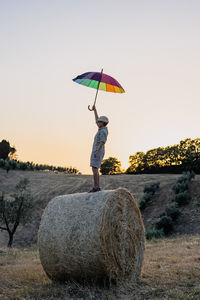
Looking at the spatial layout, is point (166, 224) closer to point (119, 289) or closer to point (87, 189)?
point (87, 189)

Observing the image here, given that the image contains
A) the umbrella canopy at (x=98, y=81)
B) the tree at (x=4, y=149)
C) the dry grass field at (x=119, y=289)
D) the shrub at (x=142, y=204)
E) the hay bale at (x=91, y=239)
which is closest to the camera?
the dry grass field at (x=119, y=289)

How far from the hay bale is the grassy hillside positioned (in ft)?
42.3

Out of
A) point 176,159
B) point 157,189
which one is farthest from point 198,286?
point 176,159

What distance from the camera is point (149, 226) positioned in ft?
73.1

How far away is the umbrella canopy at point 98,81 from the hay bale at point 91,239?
285cm

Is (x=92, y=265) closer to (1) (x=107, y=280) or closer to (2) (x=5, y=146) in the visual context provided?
(1) (x=107, y=280)

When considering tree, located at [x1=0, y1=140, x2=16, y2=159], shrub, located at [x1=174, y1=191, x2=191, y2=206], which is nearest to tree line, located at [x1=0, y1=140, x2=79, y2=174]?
tree, located at [x1=0, y1=140, x2=16, y2=159]

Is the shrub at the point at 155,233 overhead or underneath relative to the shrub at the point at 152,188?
underneath

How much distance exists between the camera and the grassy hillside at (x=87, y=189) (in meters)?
22.2

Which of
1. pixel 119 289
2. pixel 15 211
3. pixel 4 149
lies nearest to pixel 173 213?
pixel 15 211

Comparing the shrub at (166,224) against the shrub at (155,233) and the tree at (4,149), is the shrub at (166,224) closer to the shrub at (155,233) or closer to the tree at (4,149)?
the shrub at (155,233)

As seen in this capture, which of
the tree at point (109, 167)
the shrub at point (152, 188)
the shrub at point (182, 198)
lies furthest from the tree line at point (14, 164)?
the shrub at point (182, 198)

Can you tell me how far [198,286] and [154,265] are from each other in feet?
7.80

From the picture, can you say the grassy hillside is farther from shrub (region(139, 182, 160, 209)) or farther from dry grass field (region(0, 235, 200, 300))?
dry grass field (region(0, 235, 200, 300))
